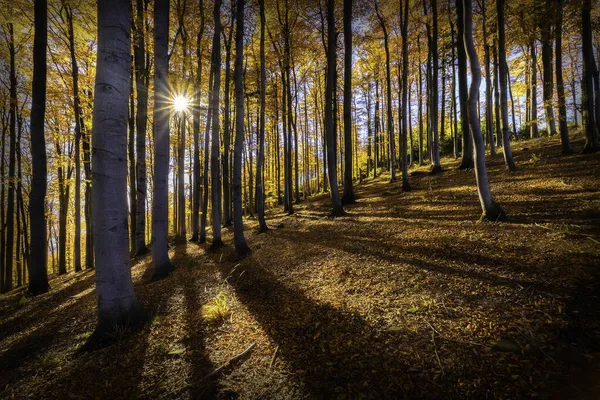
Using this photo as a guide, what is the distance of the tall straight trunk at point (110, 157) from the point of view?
127 inches

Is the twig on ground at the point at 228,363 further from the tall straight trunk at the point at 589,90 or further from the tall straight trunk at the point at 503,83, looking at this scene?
the tall straight trunk at the point at 589,90

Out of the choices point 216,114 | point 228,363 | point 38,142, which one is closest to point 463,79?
point 216,114

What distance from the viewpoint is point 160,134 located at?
249 inches

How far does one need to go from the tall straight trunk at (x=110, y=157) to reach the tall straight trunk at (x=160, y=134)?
2966mm

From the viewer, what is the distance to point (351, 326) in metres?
3.14

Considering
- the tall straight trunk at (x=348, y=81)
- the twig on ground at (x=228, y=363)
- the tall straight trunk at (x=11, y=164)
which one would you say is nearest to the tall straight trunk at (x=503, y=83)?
the tall straight trunk at (x=348, y=81)

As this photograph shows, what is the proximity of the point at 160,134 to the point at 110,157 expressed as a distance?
3.47 metres

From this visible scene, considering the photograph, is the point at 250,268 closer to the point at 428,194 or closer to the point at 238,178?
the point at 238,178

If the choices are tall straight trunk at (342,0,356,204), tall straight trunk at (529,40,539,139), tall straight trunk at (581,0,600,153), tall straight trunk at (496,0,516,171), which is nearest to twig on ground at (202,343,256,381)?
tall straight trunk at (342,0,356,204)

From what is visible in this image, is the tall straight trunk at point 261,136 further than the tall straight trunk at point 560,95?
Yes

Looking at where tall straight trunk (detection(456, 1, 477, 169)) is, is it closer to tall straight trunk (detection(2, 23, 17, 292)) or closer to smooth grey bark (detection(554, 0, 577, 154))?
smooth grey bark (detection(554, 0, 577, 154))

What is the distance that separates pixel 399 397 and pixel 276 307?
2.34 metres

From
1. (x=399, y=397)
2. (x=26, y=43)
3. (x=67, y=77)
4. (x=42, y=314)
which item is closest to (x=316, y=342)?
(x=399, y=397)

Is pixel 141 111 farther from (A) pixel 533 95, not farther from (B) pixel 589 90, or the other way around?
(A) pixel 533 95
